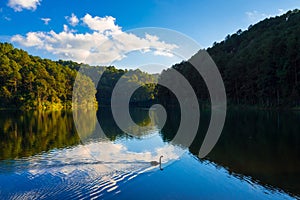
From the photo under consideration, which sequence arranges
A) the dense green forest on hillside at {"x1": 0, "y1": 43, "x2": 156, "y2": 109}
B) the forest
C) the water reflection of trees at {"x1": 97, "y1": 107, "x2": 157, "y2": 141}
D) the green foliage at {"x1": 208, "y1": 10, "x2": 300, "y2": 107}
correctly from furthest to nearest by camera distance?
the dense green forest on hillside at {"x1": 0, "y1": 43, "x2": 156, "y2": 109}
the forest
the green foliage at {"x1": 208, "y1": 10, "x2": 300, "y2": 107}
the water reflection of trees at {"x1": 97, "y1": 107, "x2": 157, "y2": 141}

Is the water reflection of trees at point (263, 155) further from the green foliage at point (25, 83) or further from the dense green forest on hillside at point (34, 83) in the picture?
the dense green forest on hillside at point (34, 83)

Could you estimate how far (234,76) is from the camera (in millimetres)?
63188

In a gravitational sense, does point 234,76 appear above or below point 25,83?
above

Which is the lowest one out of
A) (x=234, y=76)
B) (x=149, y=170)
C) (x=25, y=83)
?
(x=149, y=170)

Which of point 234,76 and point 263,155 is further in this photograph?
point 234,76

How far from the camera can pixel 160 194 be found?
1052cm

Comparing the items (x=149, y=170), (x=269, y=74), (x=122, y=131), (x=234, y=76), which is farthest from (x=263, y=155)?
(x=234, y=76)

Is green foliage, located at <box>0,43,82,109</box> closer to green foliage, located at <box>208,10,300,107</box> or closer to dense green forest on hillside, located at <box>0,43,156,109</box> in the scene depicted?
dense green forest on hillside, located at <box>0,43,156,109</box>

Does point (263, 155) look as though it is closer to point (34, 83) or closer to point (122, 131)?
point (122, 131)

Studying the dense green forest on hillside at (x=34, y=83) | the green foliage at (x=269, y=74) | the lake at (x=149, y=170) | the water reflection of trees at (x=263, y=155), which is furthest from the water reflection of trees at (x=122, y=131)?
the dense green forest on hillside at (x=34, y=83)

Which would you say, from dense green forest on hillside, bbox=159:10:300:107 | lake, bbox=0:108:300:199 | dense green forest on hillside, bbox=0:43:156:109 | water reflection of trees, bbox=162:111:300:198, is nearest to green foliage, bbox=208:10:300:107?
dense green forest on hillside, bbox=159:10:300:107

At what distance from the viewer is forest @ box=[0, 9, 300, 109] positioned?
157ft

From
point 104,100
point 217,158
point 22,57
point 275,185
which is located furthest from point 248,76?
point 104,100

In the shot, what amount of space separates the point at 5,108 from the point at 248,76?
58456 mm
